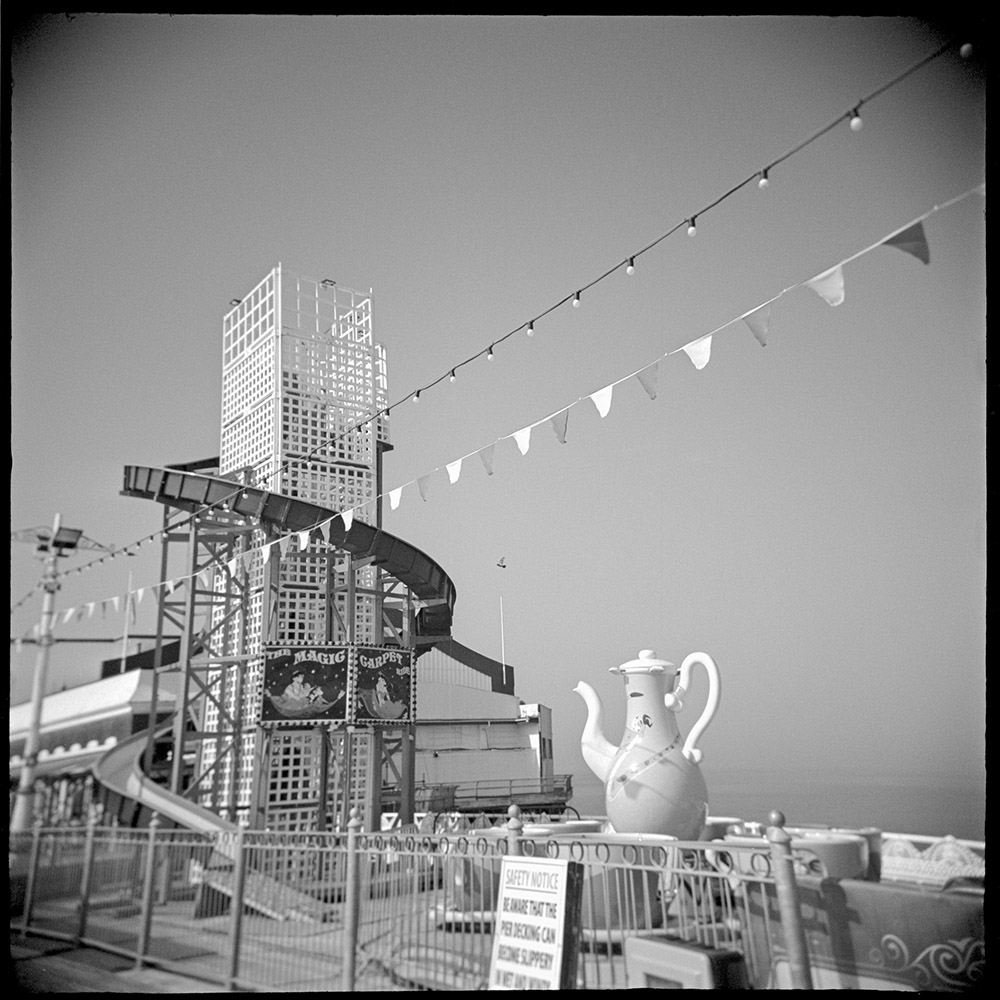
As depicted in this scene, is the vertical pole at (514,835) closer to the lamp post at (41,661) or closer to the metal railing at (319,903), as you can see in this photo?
the metal railing at (319,903)

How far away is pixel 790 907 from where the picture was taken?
3.54m

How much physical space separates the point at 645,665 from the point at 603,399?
192 centimetres

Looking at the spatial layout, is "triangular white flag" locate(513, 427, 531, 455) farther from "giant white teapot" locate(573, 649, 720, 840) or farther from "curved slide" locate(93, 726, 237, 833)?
"curved slide" locate(93, 726, 237, 833)

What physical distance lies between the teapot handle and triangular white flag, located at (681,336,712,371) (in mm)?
2014

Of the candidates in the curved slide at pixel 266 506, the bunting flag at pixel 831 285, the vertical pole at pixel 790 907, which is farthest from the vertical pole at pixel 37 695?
the bunting flag at pixel 831 285

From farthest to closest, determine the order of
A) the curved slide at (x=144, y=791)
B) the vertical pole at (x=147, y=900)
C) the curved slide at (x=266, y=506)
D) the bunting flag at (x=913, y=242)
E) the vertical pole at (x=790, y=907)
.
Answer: the curved slide at (x=266, y=506) < the curved slide at (x=144, y=791) < the vertical pole at (x=147, y=900) < the bunting flag at (x=913, y=242) < the vertical pole at (x=790, y=907)

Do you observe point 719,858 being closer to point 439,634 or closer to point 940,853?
Result: point 940,853

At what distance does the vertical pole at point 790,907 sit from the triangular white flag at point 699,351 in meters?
2.56

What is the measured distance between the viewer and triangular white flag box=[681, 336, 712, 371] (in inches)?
196

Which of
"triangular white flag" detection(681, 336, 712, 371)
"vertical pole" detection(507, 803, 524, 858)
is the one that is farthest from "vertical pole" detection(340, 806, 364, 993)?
"triangular white flag" detection(681, 336, 712, 371)

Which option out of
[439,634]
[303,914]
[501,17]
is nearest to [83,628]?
[303,914]

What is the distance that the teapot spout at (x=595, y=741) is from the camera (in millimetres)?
6039

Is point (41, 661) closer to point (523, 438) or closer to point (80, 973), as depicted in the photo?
point (80, 973)

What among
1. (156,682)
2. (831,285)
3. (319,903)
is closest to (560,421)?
(831,285)
